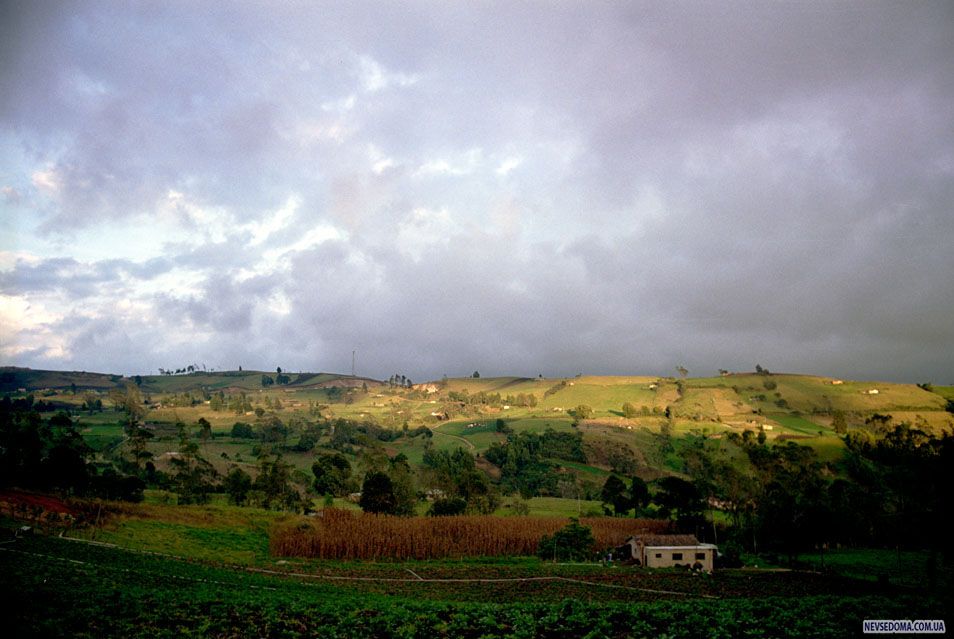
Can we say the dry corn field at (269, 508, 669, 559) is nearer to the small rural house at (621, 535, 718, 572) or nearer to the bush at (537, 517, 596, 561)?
the bush at (537, 517, 596, 561)

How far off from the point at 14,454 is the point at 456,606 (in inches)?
2814

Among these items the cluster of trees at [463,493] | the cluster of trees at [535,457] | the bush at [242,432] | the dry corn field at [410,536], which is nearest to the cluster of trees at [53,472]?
the dry corn field at [410,536]

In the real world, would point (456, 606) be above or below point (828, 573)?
above

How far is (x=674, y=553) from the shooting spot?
209 ft

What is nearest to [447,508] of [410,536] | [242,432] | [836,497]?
[410,536]

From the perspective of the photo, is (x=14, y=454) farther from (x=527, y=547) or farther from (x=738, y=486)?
(x=738, y=486)

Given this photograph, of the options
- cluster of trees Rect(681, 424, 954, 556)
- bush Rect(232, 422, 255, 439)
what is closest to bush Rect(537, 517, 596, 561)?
cluster of trees Rect(681, 424, 954, 556)

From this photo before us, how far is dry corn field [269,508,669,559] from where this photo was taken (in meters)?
65.8

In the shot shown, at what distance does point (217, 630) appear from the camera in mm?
24859

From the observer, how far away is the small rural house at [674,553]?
63.2 meters

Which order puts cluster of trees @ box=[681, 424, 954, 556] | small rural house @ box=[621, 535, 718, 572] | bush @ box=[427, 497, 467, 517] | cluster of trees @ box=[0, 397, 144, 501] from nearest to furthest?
cluster of trees @ box=[681, 424, 954, 556] → small rural house @ box=[621, 535, 718, 572] → cluster of trees @ box=[0, 397, 144, 501] → bush @ box=[427, 497, 467, 517]

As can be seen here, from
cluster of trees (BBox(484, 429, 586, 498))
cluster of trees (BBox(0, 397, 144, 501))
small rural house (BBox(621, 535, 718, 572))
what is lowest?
cluster of trees (BBox(484, 429, 586, 498))

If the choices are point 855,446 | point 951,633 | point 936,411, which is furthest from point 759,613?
point 936,411

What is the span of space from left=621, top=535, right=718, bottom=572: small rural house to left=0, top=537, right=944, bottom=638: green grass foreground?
91.4ft
